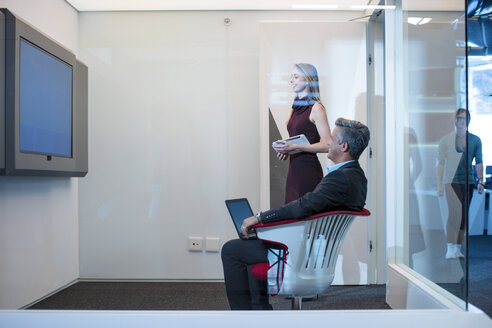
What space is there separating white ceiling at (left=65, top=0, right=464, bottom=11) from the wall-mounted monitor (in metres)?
0.34

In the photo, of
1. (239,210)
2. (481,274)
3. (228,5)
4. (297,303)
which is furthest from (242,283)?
(481,274)

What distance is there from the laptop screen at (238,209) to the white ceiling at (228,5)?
3.85ft

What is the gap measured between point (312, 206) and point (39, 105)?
162 cm

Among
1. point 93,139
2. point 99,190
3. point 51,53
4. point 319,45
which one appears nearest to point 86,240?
point 99,190

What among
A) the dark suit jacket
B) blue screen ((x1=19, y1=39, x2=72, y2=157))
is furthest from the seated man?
blue screen ((x1=19, y1=39, x2=72, y2=157))

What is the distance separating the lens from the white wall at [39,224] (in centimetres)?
260

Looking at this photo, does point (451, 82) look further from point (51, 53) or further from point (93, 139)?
point (51, 53)

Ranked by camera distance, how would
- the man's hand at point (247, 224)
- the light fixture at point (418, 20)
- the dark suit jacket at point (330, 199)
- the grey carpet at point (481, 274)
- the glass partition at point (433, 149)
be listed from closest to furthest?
the dark suit jacket at point (330, 199)
the man's hand at point (247, 224)
the glass partition at point (433, 149)
the light fixture at point (418, 20)
the grey carpet at point (481, 274)

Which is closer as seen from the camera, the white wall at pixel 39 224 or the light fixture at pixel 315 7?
the white wall at pixel 39 224

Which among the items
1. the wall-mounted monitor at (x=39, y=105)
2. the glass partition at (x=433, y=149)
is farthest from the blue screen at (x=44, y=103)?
the glass partition at (x=433, y=149)

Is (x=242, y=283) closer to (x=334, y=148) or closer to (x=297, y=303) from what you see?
(x=297, y=303)

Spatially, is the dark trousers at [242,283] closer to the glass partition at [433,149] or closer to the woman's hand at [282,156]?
the woman's hand at [282,156]

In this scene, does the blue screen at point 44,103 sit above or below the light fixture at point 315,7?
below

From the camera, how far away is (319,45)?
272 centimetres
